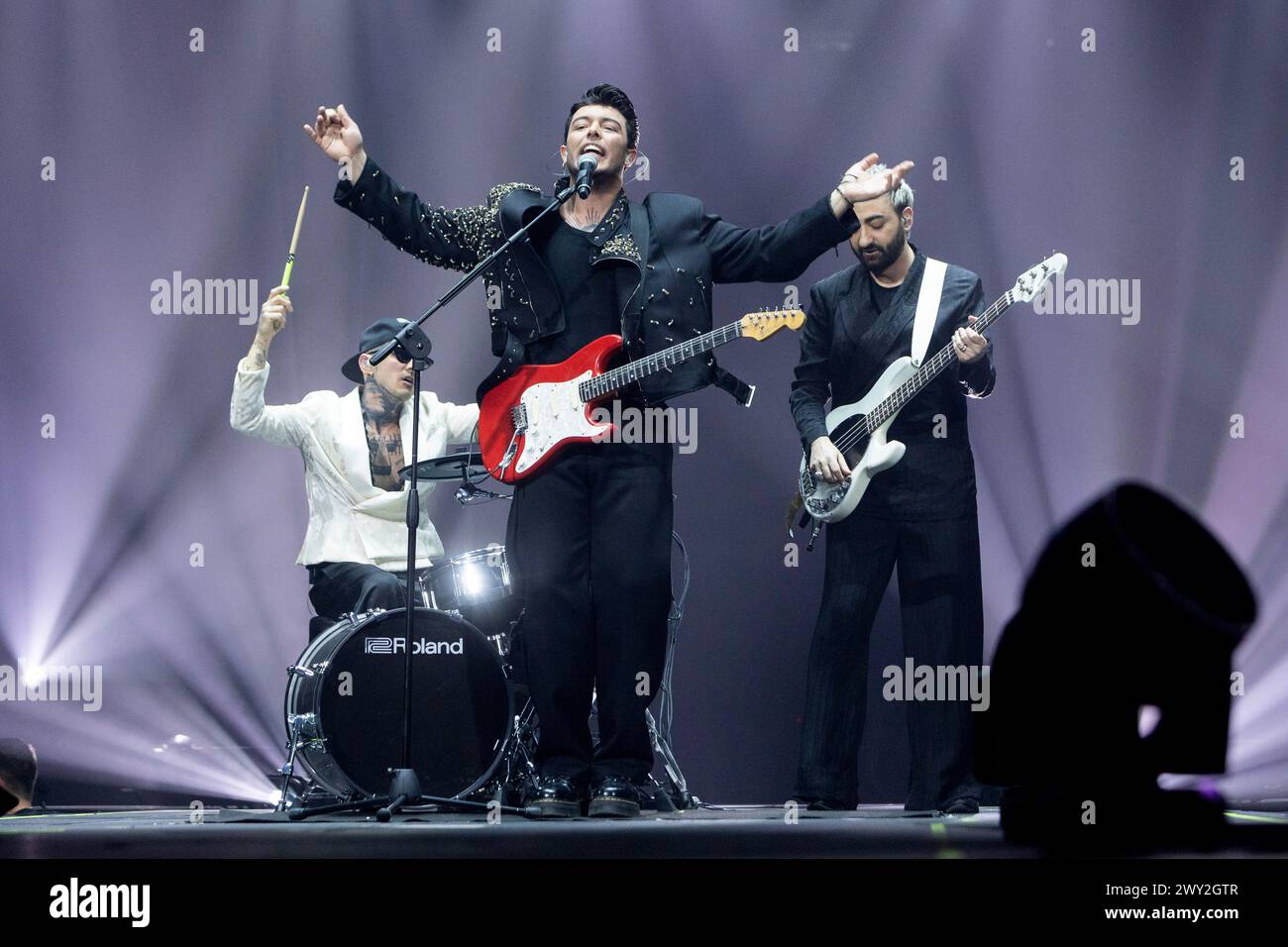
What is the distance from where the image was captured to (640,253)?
13.0 feet

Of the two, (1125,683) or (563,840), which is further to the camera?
(1125,683)

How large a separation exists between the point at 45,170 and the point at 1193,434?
474 centimetres

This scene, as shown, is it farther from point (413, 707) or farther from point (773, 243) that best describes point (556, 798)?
point (773, 243)

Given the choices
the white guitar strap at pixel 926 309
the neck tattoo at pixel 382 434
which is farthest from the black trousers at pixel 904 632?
the neck tattoo at pixel 382 434

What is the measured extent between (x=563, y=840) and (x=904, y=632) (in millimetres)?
1833

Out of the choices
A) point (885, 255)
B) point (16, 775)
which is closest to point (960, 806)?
point (885, 255)

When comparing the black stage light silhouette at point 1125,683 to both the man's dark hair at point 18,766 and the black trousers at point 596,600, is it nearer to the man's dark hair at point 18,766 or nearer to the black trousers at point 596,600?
the black trousers at point 596,600

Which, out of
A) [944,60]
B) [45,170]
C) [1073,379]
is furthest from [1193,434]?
[45,170]

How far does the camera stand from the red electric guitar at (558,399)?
3902 millimetres

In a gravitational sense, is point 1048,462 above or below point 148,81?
below
